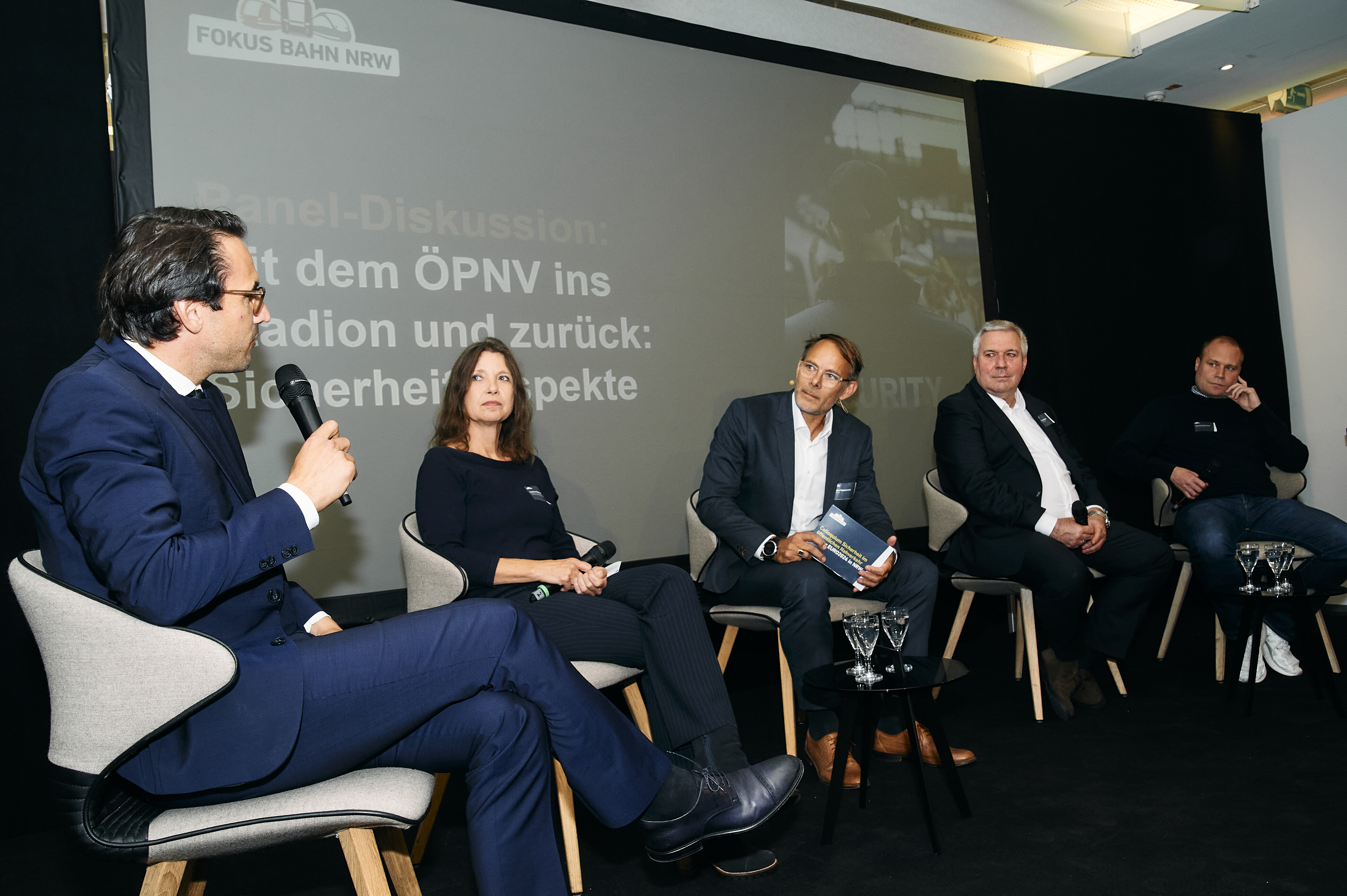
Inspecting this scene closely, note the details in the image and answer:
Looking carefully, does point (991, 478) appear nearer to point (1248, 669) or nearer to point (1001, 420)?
point (1001, 420)

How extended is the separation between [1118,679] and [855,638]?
166 cm

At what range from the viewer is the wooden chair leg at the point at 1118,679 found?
3371mm

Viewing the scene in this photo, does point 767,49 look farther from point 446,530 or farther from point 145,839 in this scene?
point 145,839

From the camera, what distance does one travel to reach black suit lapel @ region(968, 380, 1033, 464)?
11.4ft

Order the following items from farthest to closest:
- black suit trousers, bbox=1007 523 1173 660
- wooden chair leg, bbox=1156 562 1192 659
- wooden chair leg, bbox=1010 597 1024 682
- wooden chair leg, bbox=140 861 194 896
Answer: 1. wooden chair leg, bbox=1156 562 1192 659
2. wooden chair leg, bbox=1010 597 1024 682
3. black suit trousers, bbox=1007 523 1173 660
4. wooden chair leg, bbox=140 861 194 896

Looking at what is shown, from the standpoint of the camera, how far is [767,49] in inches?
159

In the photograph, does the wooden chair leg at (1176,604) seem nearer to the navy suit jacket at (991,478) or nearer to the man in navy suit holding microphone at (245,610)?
the navy suit jacket at (991,478)

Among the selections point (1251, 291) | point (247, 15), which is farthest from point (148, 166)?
point (1251, 291)

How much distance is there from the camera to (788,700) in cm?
280

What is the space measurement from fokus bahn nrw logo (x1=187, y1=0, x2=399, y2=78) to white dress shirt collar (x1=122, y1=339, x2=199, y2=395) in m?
1.85

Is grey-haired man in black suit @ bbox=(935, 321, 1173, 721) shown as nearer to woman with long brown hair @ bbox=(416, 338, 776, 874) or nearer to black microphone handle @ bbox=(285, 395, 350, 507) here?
woman with long brown hair @ bbox=(416, 338, 776, 874)

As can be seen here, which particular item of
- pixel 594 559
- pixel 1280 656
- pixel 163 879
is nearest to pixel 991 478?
pixel 1280 656

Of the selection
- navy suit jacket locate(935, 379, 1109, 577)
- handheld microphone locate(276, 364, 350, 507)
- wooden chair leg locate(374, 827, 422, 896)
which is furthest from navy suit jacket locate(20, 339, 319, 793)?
navy suit jacket locate(935, 379, 1109, 577)

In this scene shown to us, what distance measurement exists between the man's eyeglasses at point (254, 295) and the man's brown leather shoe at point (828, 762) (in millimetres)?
1888
